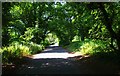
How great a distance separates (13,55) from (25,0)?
4.61 m

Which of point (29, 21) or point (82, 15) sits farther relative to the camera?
point (29, 21)

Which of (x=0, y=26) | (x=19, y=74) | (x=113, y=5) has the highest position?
(x=113, y=5)

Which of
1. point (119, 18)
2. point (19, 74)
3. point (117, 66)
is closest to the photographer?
point (19, 74)

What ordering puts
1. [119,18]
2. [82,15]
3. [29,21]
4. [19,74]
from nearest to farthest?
[19,74]
[119,18]
[82,15]
[29,21]

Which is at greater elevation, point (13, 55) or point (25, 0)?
point (25, 0)

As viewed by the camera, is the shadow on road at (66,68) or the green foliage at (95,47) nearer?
the shadow on road at (66,68)

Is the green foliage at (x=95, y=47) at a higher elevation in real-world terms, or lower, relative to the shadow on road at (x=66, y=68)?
higher

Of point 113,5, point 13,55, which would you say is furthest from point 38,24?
point 113,5

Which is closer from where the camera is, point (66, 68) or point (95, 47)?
point (66, 68)

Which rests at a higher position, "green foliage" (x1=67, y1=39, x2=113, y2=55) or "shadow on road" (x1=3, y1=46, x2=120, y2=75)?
"green foliage" (x1=67, y1=39, x2=113, y2=55)

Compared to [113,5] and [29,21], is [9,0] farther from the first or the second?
[29,21]

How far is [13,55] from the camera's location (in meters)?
18.9

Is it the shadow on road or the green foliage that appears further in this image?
the green foliage

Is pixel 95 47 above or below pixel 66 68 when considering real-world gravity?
above
